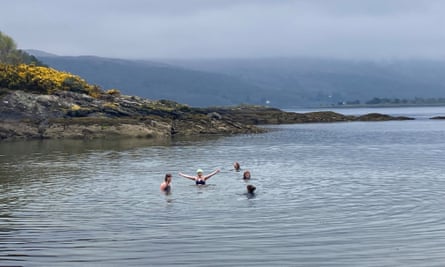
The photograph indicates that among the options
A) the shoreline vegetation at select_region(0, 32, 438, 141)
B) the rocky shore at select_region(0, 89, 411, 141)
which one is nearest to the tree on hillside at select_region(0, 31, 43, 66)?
the shoreline vegetation at select_region(0, 32, 438, 141)

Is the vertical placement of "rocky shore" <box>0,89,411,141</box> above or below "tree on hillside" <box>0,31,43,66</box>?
below

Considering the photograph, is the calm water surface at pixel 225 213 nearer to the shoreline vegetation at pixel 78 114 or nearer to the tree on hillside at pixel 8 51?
the shoreline vegetation at pixel 78 114

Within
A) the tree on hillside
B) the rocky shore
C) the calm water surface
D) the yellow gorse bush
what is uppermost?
the tree on hillside

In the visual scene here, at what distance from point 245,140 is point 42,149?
28320 millimetres

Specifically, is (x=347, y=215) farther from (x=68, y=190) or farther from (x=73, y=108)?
(x=73, y=108)

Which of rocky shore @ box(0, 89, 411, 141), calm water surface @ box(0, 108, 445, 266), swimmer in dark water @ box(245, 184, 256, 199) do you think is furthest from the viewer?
rocky shore @ box(0, 89, 411, 141)

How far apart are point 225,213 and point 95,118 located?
72.3 m

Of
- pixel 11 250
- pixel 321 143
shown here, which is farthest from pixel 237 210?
pixel 321 143

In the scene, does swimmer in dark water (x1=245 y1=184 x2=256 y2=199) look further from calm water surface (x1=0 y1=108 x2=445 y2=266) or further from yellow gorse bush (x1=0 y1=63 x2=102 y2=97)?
yellow gorse bush (x1=0 y1=63 x2=102 y2=97)

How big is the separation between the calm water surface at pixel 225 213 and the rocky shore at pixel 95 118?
117 ft

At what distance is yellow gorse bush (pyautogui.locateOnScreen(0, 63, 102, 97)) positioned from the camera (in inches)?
4140

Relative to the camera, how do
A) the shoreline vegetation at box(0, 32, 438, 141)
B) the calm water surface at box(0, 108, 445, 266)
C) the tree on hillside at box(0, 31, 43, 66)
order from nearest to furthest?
the calm water surface at box(0, 108, 445, 266) → the shoreline vegetation at box(0, 32, 438, 141) → the tree on hillside at box(0, 31, 43, 66)

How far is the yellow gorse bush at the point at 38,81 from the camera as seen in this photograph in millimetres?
105144

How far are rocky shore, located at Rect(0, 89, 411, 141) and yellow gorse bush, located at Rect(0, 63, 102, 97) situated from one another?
2.05 meters
